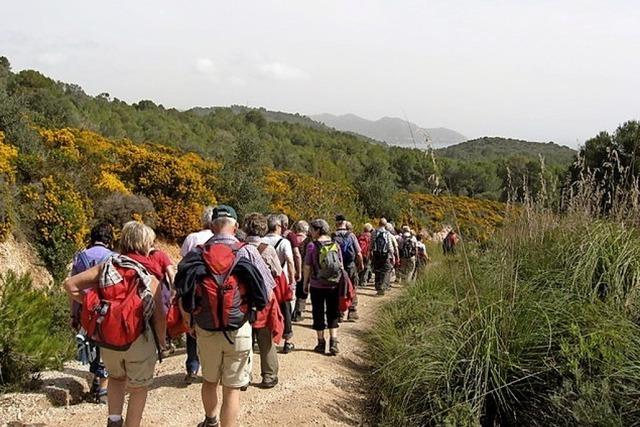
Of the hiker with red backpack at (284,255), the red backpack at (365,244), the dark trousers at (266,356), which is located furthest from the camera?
the red backpack at (365,244)

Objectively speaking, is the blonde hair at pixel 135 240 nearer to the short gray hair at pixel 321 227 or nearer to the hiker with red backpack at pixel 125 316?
the hiker with red backpack at pixel 125 316

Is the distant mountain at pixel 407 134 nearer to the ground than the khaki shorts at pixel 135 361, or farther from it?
farther from it

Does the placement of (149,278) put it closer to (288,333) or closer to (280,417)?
(280,417)

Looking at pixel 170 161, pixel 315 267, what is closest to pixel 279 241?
pixel 315 267

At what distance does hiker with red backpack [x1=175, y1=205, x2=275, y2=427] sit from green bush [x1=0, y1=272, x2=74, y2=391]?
7.88 feet

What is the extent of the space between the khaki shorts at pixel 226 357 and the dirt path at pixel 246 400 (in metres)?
0.85

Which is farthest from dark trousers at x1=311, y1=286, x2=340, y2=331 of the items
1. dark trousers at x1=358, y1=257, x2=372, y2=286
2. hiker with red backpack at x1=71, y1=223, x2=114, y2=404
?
dark trousers at x1=358, y1=257, x2=372, y2=286

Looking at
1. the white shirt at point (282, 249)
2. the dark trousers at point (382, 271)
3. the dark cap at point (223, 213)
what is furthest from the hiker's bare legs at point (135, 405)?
the dark trousers at point (382, 271)

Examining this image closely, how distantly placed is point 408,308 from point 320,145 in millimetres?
58859

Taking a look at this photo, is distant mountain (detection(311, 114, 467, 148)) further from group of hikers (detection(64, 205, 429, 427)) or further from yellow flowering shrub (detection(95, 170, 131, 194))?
yellow flowering shrub (detection(95, 170, 131, 194))

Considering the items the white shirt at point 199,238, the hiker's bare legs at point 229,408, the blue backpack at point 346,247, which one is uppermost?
the white shirt at point 199,238

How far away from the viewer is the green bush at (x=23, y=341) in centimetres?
556

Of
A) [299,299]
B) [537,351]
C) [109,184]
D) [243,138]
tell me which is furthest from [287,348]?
[243,138]

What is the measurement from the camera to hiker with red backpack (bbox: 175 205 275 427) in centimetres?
403
